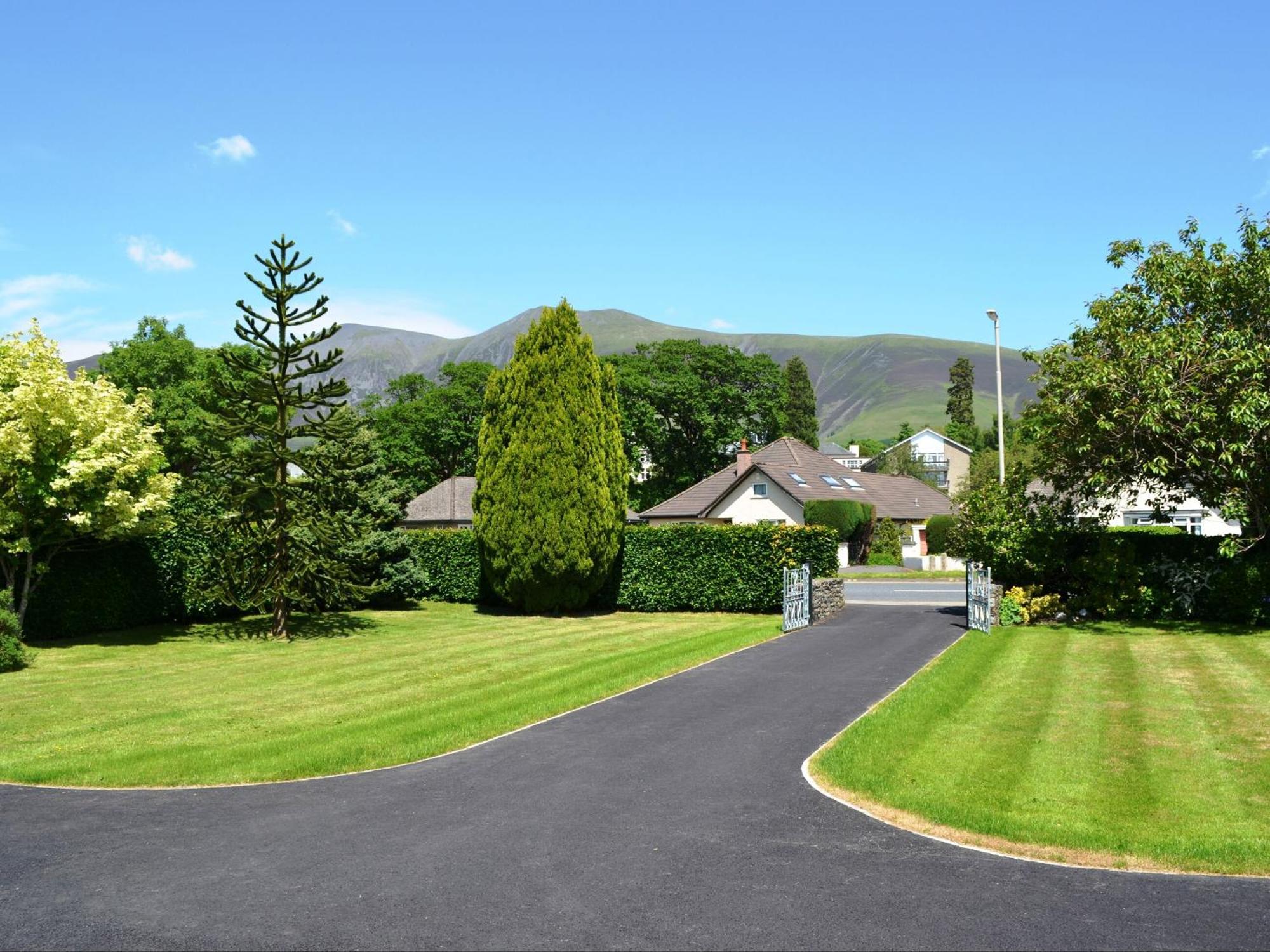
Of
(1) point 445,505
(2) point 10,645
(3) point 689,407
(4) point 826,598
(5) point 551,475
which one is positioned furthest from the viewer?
(3) point 689,407

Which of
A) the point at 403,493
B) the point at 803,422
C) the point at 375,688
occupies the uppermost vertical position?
the point at 803,422

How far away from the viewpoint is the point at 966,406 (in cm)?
14600

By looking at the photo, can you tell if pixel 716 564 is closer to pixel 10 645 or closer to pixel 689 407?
pixel 10 645

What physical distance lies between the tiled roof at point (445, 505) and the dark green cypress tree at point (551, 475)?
983 inches

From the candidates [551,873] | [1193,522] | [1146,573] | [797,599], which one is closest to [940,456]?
[1193,522]

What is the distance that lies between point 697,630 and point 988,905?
18964 mm

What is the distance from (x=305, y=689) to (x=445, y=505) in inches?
1543

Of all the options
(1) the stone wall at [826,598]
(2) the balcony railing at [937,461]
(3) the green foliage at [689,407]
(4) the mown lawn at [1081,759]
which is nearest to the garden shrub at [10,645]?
→ (4) the mown lawn at [1081,759]

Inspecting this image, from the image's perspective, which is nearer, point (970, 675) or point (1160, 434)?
point (970, 675)

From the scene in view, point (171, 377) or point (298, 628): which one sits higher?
point (171, 377)

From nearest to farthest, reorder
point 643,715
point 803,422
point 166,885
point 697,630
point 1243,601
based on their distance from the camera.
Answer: point 166,885 → point 643,715 → point 1243,601 → point 697,630 → point 803,422

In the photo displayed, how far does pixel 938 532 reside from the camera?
61.7m

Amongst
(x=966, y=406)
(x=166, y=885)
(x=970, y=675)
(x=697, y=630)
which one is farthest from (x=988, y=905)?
(x=966, y=406)

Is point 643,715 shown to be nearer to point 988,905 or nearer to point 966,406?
point 988,905
